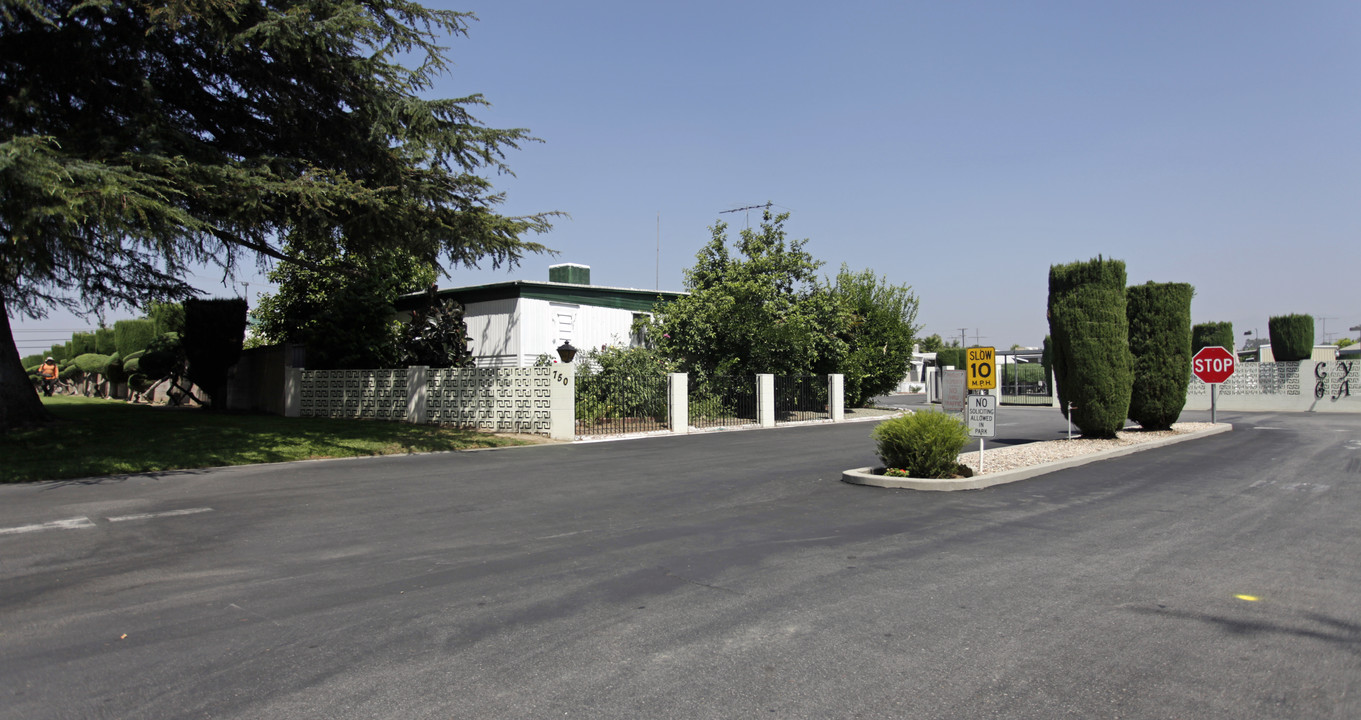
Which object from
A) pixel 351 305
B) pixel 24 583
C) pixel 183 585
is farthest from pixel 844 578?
pixel 351 305

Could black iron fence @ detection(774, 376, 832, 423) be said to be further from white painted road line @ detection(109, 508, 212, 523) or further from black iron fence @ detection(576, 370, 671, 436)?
white painted road line @ detection(109, 508, 212, 523)

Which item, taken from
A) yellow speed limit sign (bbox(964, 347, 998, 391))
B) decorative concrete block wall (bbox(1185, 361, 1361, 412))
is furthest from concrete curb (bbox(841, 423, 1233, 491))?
decorative concrete block wall (bbox(1185, 361, 1361, 412))

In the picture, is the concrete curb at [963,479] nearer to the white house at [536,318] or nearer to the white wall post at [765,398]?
the white wall post at [765,398]

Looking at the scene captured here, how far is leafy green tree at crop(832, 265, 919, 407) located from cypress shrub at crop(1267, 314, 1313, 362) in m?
19.5

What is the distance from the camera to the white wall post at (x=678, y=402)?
2253 centimetres

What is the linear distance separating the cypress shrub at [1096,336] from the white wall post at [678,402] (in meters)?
9.81

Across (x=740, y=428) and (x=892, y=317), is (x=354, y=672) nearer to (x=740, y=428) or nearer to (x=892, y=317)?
(x=740, y=428)

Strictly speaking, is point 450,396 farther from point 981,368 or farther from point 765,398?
point 981,368

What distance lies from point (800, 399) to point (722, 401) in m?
4.01

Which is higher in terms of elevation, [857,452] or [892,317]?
[892,317]

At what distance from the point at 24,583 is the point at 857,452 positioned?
43.7 feet

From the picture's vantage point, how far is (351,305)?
82.5ft

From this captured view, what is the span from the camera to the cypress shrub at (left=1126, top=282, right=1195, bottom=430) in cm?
1912

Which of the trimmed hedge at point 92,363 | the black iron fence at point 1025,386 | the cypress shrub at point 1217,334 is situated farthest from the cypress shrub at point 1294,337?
the trimmed hedge at point 92,363
